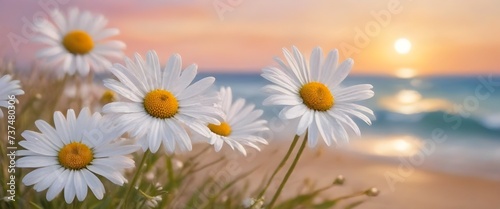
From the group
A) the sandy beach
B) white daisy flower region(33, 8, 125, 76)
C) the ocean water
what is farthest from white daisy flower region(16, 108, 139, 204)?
the ocean water

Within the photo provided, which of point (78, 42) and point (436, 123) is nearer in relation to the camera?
point (78, 42)

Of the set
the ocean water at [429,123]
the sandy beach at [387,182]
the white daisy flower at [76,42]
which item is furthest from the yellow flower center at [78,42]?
the ocean water at [429,123]

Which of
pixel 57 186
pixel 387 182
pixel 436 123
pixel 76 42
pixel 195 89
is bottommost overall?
pixel 57 186

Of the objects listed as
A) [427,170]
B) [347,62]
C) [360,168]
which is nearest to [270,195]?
[347,62]

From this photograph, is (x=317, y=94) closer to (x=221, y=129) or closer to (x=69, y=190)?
(x=221, y=129)

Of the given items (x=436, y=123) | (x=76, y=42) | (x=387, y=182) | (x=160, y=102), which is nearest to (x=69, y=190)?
(x=160, y=102)

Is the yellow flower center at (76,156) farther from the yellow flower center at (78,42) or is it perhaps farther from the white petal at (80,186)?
the yellow flower center at (78,42)

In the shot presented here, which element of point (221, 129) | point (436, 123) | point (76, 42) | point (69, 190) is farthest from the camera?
point (436, 123)
